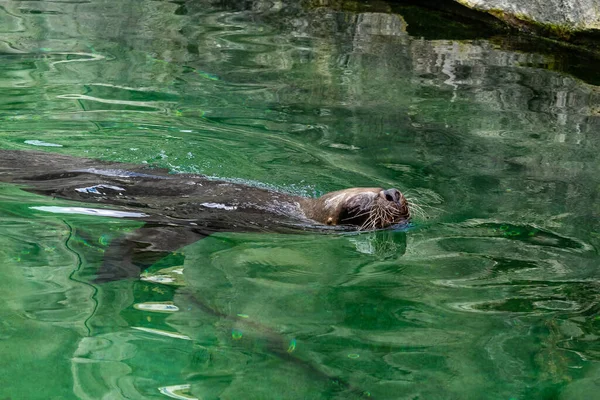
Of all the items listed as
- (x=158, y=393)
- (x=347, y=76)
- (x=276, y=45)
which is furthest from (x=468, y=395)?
(x=276, y=45)

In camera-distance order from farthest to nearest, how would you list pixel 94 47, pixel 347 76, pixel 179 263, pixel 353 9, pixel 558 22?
1. pixel 353 9
2. pixel 558 22
3. pixel 94 47
4. pixel 347 76
5. pixel 179 263

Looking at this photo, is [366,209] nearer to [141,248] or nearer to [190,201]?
[190,201]

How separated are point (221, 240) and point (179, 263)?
567 mm

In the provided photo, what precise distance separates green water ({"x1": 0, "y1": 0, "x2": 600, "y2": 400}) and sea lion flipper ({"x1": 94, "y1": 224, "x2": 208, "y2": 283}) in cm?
9

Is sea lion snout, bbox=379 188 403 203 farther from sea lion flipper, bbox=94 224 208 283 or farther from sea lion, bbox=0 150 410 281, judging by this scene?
sea lion flipper, bbox=94 224 208 283

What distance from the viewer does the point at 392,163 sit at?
746 cm

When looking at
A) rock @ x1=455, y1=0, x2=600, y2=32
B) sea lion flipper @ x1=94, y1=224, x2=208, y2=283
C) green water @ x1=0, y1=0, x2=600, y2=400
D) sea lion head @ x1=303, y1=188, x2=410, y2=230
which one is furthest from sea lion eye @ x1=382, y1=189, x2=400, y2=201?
rock @ x1=455, y1=0, x2=600, y2=32

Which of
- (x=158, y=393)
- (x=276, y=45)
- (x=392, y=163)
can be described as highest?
(x=276, y=45)

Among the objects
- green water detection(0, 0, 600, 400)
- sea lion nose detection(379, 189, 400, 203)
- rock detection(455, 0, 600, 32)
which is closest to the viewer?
green water detection(0, 0, 600, 400)

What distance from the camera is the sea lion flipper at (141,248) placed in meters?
5.04

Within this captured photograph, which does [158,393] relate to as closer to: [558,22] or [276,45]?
[276,45]

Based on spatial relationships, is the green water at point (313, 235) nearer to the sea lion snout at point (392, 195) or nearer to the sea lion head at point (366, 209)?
the sea lion head at point (366, 209)

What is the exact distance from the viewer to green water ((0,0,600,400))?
4.05 m

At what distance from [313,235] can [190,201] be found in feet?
3.28
